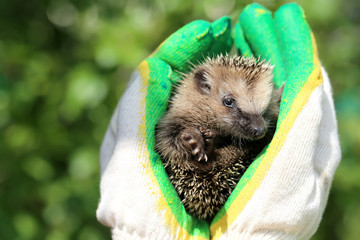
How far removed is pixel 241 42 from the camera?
2248 mm

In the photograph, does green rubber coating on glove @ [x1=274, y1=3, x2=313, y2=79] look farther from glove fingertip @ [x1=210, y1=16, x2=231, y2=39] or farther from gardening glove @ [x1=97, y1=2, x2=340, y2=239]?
glove fingertip @ [x1=210, y1=16, x2=231, y2=39]

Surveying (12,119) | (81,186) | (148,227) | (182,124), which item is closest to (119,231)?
(148,227)

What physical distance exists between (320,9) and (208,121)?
125 centimetres

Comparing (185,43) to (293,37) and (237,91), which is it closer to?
(237,91)

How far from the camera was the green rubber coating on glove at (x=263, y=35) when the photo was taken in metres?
2.09

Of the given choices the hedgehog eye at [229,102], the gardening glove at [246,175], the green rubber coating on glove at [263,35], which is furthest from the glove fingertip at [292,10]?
the hedgehog eye at [229,102]

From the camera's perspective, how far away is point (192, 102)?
1.98 metres

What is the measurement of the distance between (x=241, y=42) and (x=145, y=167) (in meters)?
1.04

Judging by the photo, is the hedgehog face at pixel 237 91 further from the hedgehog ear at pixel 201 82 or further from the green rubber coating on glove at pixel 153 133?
the green rubber coating on glove at pixel 153 133

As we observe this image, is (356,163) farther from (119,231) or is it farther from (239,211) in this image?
(119,231)

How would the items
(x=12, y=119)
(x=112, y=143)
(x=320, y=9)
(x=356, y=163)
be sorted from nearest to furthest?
1. (x=112, y=143)
2. (x=320, y=9)
3. (x=12, y=119)
4. (x=356, y=163)

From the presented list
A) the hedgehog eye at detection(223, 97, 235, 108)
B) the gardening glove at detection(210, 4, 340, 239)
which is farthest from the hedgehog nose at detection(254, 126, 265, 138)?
the hedgehog eye at detection(223, 97, 235, 108)

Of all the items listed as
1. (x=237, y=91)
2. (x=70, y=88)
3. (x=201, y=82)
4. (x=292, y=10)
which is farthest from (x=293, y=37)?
(x=70, y=88)

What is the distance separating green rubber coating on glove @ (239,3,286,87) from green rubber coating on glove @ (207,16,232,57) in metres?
0.13
